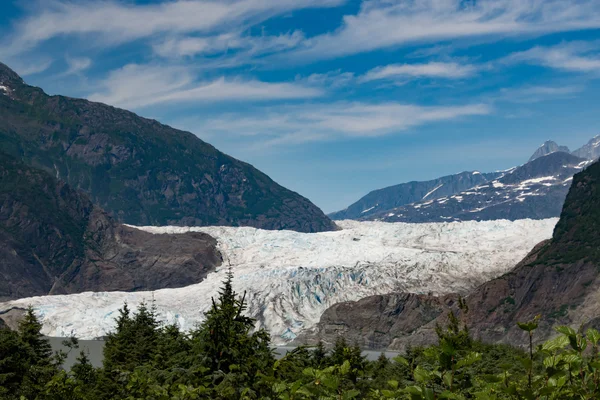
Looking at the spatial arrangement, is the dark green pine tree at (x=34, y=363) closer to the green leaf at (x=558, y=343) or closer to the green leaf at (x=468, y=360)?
the green leaf at (x=468, y=360)

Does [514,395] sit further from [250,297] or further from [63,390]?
[250,297]

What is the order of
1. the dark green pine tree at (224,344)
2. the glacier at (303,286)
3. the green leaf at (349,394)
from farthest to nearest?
the glacier at (303,286) < the dark green pine tree at (224,344) < the green leaf at (349,394)

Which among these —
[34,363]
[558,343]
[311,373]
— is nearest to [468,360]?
[558,343]

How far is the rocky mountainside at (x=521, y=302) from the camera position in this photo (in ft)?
428

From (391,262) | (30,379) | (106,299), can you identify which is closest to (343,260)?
(391,262)

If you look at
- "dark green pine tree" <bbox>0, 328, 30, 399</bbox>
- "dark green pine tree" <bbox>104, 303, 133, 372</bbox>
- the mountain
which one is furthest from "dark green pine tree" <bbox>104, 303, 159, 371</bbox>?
the mountain

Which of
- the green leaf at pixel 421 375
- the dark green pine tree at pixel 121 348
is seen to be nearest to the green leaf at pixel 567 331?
the green leaf at pixel 421 375

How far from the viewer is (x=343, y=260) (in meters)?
188

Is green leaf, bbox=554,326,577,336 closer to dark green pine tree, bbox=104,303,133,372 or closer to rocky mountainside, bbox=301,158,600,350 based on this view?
dark green pine tree, bbox=104,303,133,372

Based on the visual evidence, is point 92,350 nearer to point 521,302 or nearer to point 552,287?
point 521,302

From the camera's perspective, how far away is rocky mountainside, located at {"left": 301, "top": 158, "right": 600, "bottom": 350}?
130 metres

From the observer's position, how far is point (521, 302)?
141625 millimetres

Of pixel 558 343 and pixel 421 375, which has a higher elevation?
pixel 558 343

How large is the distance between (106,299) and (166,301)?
13160 millimetres
